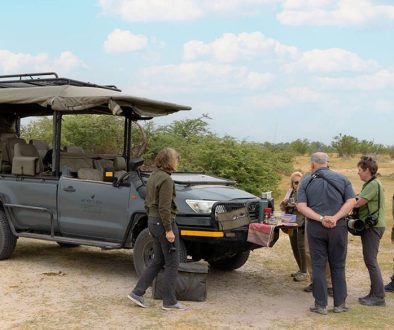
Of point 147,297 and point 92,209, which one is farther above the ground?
point 92,209

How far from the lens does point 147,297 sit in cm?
690

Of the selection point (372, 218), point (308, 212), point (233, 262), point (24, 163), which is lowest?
point (233, 262)

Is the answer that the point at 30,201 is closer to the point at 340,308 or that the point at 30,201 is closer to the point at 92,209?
the point at 92,209

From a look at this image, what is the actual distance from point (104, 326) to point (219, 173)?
38.0 feet

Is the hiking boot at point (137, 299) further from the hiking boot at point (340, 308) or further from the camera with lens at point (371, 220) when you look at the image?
the camera with lens at point (371, 220)

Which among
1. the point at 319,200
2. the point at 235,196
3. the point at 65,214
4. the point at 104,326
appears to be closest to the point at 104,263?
the point at 65,214

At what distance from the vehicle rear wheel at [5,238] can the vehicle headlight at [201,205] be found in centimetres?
300

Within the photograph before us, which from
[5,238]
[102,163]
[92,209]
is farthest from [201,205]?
[5,238]

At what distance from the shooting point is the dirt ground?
598 centimetres

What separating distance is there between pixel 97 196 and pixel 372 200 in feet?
10.9

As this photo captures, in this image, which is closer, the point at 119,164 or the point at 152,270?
the point at 152,270

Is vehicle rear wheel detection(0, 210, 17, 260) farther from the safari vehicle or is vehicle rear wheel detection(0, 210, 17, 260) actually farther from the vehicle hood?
the vehicle hood

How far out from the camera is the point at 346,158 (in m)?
53.9

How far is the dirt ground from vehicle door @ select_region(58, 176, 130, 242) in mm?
605
